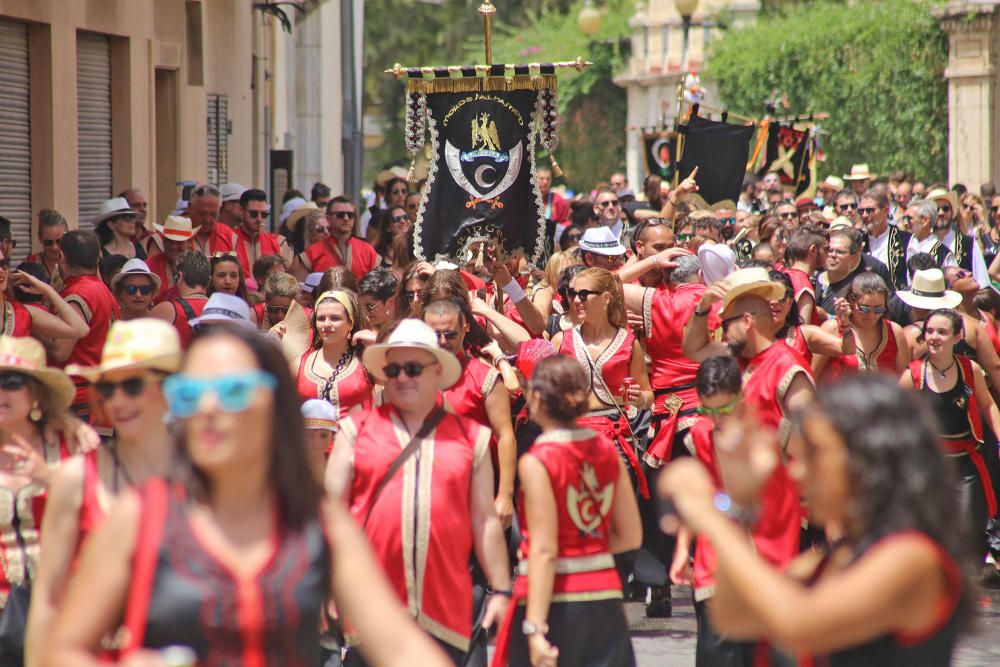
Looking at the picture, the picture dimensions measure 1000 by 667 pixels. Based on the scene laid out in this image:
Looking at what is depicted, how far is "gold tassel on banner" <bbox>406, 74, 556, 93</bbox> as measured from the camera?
11.4 metres

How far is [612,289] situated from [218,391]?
17.0ft

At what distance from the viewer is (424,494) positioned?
5812 mm

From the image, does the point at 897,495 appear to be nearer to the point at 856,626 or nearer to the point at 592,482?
the point at 856,626

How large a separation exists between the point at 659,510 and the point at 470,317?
6.14 feet

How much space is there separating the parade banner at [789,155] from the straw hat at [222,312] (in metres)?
11.4

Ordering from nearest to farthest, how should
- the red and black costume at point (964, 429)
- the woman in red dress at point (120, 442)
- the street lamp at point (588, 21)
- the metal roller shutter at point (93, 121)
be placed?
the woman in red dress at point (120, 442), the red and black costume at point (964, 429), the metal roller shutter at point (93, 121), the street lamp at point (588, 21)

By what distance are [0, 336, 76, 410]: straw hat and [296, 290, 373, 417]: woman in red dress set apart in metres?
2.48

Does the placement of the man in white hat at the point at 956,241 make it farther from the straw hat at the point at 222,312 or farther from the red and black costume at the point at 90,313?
the red and black costume at the point at 90,313

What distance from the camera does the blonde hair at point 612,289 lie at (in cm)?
852

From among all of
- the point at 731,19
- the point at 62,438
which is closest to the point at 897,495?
the point at 62,438

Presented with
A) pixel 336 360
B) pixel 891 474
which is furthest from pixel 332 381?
pixel 891 474

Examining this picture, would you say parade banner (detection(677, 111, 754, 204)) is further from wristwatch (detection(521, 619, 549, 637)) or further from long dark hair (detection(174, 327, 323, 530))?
long dark hair (detection(174, 327, 323, 530))

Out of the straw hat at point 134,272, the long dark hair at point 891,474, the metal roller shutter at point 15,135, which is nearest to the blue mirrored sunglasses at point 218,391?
the long dark hair at point 891,474

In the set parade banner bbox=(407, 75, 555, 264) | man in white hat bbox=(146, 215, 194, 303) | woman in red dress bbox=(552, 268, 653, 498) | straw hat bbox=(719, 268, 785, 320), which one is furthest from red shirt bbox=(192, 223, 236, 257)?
straw hat bbox=(719, 268, 785, 320)
